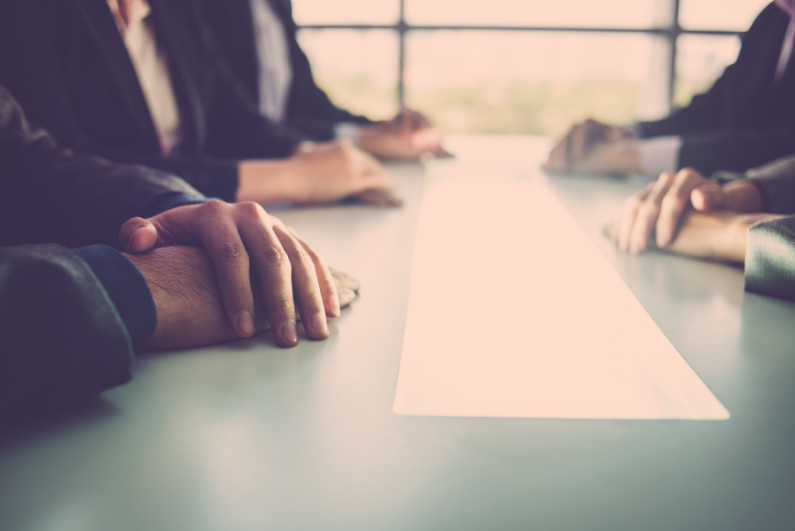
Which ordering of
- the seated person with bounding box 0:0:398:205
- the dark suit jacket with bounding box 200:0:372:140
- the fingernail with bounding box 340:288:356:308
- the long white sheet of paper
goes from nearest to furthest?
the long white sheet of paper → the fingernail with bounding box 340:288:356:308 → the seated person with bounding box 0:0:398:205 → the dark suit jacket with bounding box 200:0:372:140

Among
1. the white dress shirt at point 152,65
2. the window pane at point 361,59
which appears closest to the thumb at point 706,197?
the white dress shirt at point 152,65

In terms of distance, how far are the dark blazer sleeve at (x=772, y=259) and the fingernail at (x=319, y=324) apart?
22.2 inches

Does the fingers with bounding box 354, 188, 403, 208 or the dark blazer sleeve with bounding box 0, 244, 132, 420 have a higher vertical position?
the dark blazer sleeve with bounding box 0, 244, 132, 420

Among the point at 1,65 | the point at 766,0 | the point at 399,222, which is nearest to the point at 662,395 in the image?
the point at 399,222

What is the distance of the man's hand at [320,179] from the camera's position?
1298 mm

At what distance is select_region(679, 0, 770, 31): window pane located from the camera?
3.57 m

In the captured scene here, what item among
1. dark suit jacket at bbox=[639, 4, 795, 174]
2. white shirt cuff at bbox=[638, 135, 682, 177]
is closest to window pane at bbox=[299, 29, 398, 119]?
white shirt cuff at bbox=[638, 135, 682, 177]

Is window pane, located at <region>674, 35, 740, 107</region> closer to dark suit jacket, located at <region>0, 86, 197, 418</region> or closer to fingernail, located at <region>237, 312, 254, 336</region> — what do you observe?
fingernail, located at <region>237, 312, 254, 336</region>

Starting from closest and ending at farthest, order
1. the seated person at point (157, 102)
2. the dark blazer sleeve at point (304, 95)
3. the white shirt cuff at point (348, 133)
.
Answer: the seated person at point (157, 102), the white shirt cuff at point (348, 133), the dark blazer sleeve at point (304, 95)

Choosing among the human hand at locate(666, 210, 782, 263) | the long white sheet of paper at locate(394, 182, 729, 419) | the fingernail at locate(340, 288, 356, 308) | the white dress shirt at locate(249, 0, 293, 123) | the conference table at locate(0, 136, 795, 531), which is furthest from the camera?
the white dress shirt at locate(249, 0, 293, 123)

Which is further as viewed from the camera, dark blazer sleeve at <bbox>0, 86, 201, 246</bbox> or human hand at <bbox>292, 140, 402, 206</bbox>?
human hand at <bbox>292, 140, 402, 206</bbox>

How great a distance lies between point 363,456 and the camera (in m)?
0.42

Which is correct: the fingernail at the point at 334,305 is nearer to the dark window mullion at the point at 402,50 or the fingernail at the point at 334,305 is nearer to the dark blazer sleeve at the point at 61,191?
the dark blazer sleeve at the point at 61,191

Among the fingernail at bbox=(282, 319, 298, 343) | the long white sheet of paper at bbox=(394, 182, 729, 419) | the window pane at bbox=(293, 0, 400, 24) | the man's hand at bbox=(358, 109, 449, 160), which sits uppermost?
the window pane at bbox=(293, 0, 400, 24)
